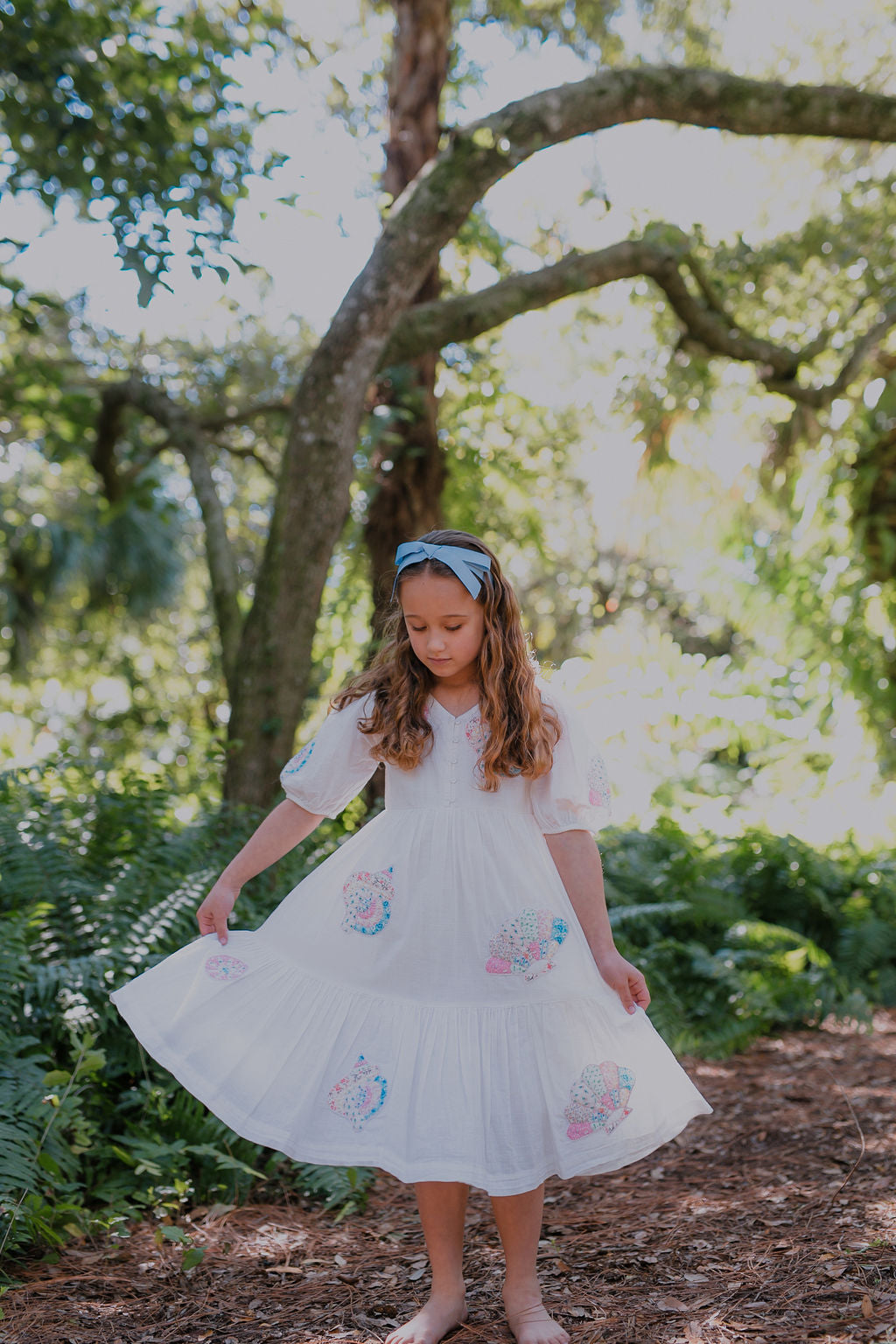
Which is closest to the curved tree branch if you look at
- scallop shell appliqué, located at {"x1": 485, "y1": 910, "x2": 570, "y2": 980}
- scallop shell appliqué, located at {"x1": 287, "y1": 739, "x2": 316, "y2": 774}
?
scallop shell appliqué, located at {"x1": 287, "y1": 739, "x2": 316, "y2": 774}

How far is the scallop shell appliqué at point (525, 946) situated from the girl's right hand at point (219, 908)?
0.60 m

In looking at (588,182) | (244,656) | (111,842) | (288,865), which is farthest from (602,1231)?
(588,182)

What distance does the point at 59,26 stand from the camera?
4.42m

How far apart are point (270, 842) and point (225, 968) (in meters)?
0.28

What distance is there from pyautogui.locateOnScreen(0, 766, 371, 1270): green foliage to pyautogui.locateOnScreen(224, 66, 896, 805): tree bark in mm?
472

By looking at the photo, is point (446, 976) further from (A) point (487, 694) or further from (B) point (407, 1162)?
(A) point (487, 694)

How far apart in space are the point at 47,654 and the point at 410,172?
30.3ft

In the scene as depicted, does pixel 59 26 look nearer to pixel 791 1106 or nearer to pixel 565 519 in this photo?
pixel 791 1106

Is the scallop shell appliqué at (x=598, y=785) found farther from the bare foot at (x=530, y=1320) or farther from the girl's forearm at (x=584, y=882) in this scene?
the bare foot at (x=530, y=1320)

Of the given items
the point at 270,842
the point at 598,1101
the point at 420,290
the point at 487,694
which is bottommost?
the point at 598,1101

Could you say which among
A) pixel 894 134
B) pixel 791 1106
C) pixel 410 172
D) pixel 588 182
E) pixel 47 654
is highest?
pixel 588 182

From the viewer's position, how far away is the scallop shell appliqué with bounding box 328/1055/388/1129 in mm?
1968

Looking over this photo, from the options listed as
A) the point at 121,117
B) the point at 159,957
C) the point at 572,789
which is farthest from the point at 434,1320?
the point at 121,117

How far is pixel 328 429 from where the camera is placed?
390 centimetres
